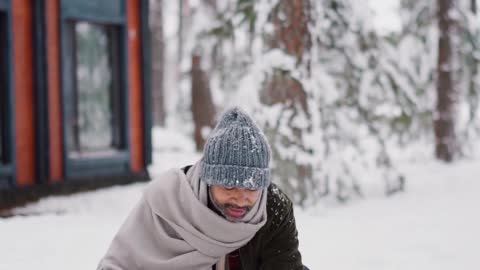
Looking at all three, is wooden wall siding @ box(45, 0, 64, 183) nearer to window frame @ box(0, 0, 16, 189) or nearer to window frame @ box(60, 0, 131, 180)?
window frame @ box(60, 0, 131, 180)

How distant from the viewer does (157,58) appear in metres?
21.3

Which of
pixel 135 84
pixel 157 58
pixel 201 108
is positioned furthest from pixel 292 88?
pixel 157 58

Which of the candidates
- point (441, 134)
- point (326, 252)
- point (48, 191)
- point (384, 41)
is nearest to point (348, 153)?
point (384, 41)

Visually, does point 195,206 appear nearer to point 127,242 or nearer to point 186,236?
point 186,236

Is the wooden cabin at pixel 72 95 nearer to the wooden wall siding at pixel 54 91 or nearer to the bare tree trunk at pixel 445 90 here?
the wooden wall siding at pixel 54 91

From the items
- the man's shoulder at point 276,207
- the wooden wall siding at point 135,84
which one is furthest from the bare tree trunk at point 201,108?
the man's shoulder at point 276,207

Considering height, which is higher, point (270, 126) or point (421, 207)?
point (270, 126)

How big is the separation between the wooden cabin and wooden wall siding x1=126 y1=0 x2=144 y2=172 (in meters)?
0.01

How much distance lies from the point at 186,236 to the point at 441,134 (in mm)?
10891

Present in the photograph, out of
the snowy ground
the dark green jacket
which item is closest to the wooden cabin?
the snowy ground

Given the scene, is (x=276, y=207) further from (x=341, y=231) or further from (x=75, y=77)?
(x=75, y=77)

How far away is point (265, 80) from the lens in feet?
26.3

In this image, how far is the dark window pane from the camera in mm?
8734

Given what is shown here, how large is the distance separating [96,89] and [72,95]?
1.67ft
